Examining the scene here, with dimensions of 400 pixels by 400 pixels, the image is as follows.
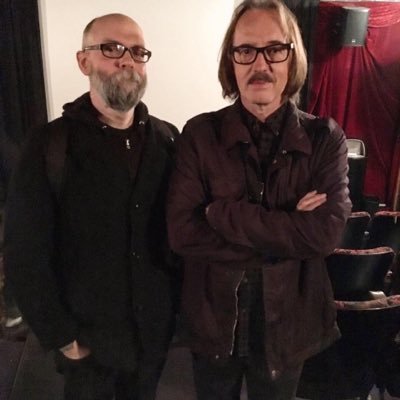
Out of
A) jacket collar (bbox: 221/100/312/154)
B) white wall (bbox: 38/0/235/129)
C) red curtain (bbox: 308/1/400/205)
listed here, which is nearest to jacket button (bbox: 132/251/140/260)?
jacket collar (bbox: 221/100/312/154)

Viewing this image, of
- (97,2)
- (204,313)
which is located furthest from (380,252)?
(97,2)

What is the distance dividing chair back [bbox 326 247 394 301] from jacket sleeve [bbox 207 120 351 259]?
0.77m

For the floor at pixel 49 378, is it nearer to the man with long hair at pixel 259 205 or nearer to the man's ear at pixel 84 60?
the man with long hair at pixel 259 205

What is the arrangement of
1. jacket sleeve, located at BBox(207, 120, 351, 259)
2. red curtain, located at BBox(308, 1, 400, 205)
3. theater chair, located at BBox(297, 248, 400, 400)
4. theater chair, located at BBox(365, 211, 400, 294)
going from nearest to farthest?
jacket sleeve, located at BBox(207, 120, 351, 259) < theater chair, located at BBox(297, 248, 400, 400) < theater chair, located at BBox(365, 211, 400, 294) < red curtain, located at BBox(308, 1, 400, 205)

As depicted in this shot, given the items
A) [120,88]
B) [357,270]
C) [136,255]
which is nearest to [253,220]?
[136,255]

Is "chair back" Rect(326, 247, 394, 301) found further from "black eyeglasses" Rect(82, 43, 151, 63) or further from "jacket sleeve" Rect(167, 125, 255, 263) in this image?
"black eyeglasses" Rect(82, 43, 151, 63)

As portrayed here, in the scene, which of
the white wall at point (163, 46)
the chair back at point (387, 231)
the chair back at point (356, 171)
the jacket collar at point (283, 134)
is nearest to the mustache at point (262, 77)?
the jacket collar at point (283, 134)

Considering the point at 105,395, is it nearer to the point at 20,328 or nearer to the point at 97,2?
the point at 20,328

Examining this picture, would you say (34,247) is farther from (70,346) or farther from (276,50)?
(276,50)

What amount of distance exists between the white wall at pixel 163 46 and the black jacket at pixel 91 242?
9.65 feet

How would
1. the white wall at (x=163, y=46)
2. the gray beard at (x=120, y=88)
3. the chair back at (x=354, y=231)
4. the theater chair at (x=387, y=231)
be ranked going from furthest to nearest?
the white wall at (x=163, y=46)
the theater chair at (x=387, y=231)
the chair back at (x=354, y=231)
the gray beard at (x=120, y=88)

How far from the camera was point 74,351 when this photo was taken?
1.27m

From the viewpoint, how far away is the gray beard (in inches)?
47.9

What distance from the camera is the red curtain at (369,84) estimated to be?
4863 millimetres
